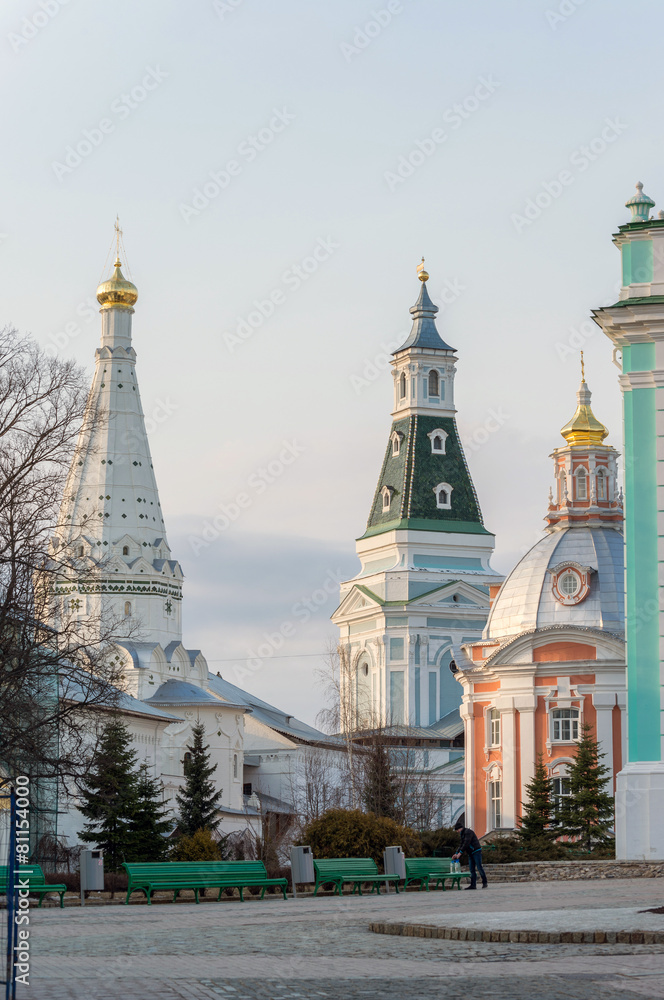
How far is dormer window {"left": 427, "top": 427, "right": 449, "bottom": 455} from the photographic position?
10875 cm

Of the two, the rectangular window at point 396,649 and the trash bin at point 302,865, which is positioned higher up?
the rectangular window at point 396,649

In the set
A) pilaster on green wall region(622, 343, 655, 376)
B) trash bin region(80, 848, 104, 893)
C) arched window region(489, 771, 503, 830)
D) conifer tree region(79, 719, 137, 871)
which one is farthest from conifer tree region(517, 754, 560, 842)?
trash bin region(80, 848, 104, 893)

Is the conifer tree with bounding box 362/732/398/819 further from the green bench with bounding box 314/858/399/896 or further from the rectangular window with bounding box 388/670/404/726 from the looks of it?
the rectangular window with bounding box 388/670/404/726

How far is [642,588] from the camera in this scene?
32594 millimetres

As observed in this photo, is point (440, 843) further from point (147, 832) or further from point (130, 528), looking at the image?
point (130, 528)

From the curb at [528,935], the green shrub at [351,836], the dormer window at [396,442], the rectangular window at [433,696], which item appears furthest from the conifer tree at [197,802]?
the dormer window at [396,442]

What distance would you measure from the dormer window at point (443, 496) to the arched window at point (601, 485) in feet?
127

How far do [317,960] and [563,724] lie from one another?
160ft

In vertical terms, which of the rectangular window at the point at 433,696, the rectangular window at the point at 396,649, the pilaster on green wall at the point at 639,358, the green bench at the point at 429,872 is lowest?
the green bench at the point at 429,872

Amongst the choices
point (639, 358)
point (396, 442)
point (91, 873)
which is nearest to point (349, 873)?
point (91, 873)

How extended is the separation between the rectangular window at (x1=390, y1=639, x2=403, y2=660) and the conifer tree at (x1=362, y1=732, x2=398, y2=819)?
41.5 metres

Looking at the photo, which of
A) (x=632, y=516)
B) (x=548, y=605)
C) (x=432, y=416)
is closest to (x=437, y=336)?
(x=432, y=416)

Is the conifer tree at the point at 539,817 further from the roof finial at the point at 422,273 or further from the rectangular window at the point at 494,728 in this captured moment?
the roof finial at the point at 422,273

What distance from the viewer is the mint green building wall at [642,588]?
32312mm
